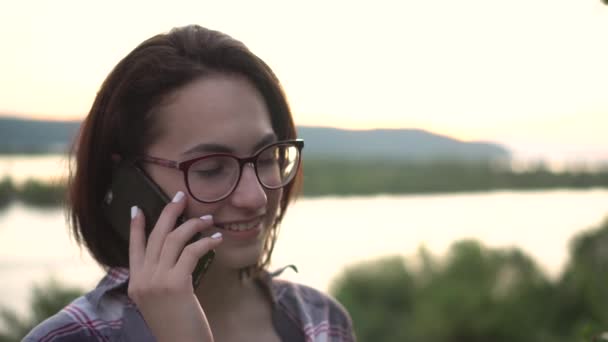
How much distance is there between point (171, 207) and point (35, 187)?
127 inches

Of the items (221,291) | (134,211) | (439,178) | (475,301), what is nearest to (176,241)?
(134,211)

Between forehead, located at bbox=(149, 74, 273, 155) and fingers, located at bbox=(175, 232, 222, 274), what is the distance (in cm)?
26

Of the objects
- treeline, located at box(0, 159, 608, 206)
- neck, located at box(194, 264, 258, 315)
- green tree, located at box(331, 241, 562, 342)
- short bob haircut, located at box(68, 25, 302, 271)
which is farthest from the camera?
treeline, located at box(0, 159, 608, 206)

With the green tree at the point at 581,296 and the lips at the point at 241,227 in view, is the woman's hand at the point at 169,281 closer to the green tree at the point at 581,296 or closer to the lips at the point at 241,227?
the lips at the point at 241,227

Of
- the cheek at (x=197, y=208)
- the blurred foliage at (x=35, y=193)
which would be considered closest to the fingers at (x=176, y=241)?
the cheek at (x=197, y=208)

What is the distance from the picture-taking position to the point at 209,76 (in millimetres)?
1628

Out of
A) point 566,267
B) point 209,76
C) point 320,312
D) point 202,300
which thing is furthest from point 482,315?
point 209,76

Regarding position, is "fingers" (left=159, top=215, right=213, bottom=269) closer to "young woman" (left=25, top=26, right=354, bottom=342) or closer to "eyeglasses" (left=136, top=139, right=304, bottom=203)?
"young woman" (left=25, top=26, right=354, bottom=342)

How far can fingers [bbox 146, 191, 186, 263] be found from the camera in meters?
1.44

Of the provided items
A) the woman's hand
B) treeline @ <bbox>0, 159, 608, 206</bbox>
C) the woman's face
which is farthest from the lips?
treeline @ <bbox>0, 159, 608, 206</bbox>

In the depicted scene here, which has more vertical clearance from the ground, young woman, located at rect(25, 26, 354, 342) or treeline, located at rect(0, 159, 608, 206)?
young woman, located at rect(25, 26, 354, 342)

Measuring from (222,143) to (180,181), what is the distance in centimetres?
15

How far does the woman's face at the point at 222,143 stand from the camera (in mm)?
1562

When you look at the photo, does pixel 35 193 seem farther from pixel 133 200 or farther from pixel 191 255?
pixel 191 255
